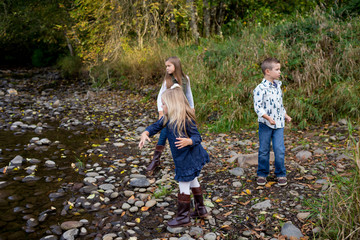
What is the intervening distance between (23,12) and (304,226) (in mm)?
19072

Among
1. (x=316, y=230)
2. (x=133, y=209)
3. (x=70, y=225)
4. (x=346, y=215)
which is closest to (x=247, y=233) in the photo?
(x=316, y=230)

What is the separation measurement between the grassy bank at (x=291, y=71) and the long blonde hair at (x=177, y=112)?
352cm

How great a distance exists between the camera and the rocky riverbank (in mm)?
3283

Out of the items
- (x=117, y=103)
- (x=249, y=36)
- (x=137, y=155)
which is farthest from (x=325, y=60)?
(x=117, y=103)

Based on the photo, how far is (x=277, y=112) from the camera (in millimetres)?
3934

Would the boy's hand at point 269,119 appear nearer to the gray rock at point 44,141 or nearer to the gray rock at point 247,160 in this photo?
the gray rock at point 247,160

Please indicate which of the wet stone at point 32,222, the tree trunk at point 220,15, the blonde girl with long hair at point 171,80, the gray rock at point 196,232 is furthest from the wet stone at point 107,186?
the tree trunk at point 220,15

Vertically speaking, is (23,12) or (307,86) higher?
(23,12)

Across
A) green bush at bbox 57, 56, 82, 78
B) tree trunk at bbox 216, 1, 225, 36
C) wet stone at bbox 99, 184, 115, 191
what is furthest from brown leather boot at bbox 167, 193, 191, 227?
green bush at bbox 57, 56, 82, 78

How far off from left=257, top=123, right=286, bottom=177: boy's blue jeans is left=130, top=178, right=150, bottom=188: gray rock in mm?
1644

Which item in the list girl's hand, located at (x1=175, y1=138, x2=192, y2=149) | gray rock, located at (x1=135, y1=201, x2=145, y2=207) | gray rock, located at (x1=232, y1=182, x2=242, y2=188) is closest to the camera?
girl's hand, located at (x1=175, y1=138, x2=192, y2=149)

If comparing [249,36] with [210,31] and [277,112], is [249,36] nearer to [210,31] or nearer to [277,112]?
[210,31]

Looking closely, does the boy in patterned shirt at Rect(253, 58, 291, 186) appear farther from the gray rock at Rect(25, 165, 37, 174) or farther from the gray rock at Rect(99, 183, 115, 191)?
the gray rock at Rect(25, 165, 37, 174)

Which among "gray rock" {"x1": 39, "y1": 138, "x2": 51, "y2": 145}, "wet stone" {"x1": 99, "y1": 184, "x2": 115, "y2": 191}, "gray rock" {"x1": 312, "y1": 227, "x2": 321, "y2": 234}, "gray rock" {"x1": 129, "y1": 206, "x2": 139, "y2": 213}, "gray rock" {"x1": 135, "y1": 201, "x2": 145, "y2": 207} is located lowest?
"gray rock" {"x1": 135, "y1": 201, "x2": 145, "y2": 207}
